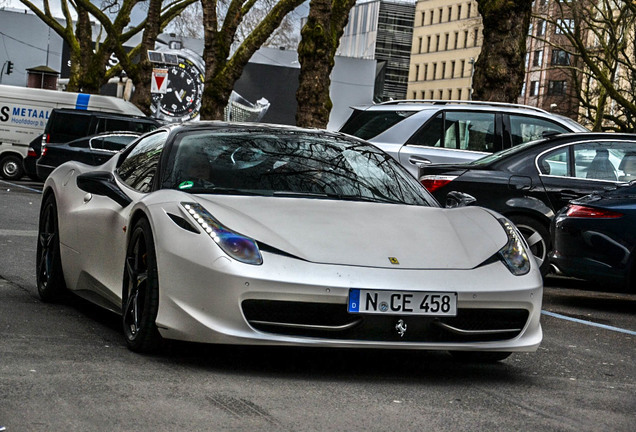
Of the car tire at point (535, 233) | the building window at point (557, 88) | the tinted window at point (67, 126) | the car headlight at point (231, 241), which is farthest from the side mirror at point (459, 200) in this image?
the building window at point (557, 88)

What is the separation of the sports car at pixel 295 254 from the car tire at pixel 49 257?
828mm

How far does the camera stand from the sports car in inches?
223

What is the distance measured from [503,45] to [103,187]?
1303cm

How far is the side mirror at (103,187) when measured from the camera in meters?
6.88

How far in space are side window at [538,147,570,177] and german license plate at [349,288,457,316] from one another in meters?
6.26

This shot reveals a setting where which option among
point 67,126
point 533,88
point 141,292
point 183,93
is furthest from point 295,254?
point 533,88

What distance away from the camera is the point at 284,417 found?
4.78m

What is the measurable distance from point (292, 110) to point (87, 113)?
38976 millimetres

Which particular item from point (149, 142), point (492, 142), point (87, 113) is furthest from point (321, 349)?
point (87, 113)

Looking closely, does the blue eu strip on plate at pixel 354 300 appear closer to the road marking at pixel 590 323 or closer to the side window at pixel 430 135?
the road marking at pixel 590 323

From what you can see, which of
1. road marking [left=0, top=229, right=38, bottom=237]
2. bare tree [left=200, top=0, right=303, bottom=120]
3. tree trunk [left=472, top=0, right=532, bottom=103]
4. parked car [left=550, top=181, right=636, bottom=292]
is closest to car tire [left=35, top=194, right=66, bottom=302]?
parked car [left=550, top=181, right=636, bottom=292]

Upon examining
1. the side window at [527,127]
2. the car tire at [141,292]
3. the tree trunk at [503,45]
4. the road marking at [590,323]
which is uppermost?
the tree trunk at [503,45]

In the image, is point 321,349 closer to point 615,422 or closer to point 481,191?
point 615,422

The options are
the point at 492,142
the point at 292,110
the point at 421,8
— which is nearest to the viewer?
the point at 492,142
